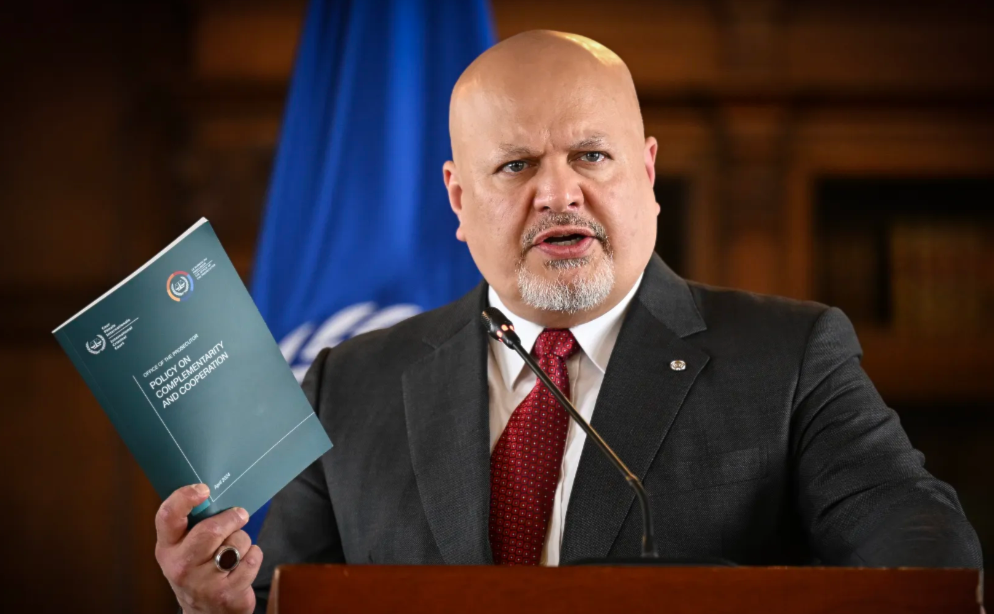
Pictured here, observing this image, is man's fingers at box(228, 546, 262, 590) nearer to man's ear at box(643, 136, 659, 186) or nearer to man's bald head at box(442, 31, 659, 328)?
man's bald head at box(442, 31, 659, 328)

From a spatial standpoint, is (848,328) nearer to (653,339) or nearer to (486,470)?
(653,339)

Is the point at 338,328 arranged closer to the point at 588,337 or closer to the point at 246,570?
the point at 588,337

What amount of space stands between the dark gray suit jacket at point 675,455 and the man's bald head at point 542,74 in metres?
0.33

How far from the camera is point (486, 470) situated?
1.70 m

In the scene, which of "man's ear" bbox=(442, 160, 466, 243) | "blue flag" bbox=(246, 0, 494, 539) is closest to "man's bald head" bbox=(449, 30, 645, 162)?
"man's ear" bbox=(442, 160, 466, 243)

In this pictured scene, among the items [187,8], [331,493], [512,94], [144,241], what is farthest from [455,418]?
[187,8]

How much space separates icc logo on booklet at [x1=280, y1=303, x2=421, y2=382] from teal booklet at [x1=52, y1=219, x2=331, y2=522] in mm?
1142

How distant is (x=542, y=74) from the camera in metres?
1.76

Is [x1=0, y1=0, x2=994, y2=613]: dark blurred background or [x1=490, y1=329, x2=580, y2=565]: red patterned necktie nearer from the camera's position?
[x1=490, y1=329, x2=580, y2=565]: red patterned necktie

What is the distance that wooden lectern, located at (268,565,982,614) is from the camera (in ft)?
3.40

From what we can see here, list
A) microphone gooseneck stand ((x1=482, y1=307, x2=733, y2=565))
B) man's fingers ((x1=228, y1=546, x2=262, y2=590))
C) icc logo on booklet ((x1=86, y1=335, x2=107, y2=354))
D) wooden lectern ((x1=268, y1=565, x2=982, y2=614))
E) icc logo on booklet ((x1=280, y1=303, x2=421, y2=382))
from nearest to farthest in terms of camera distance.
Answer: wooden lectern ((x1=268, y1=565, x2=982, y2=614))
microphone gooseneck stand ((x1=482, y1=307, x2=733, y2=565))
icc logo on booklet ((x1=86, y1=335, x2=107, y2=354))
man's fingers ((x1=228, y1=546, x2=262, y2=590))
icc logo on booklet ((x1=280, y1=303, x2=421, y2=382))

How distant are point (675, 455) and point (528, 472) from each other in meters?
0.23

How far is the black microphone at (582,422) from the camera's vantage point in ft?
4.05

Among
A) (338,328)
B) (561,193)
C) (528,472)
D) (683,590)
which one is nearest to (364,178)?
(338,328)
